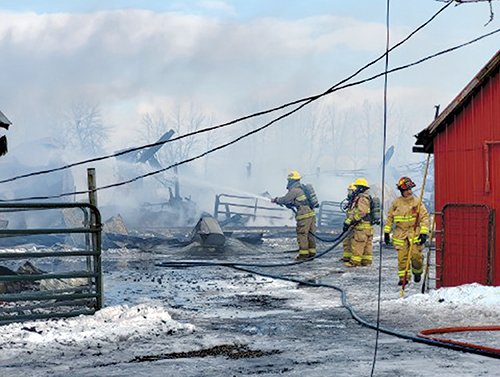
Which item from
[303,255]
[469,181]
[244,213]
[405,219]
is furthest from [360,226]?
[244,213]

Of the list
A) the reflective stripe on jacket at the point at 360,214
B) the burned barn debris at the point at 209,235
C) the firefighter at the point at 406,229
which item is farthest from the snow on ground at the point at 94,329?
the burned barn debris at the point at 209,235

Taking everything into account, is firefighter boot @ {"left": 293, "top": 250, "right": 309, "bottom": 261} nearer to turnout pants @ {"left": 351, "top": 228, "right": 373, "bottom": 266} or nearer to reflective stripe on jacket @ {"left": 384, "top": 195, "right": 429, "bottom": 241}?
turnout pants @ {"left": 351, "top": 228, "right": 373, "bottom": 266}

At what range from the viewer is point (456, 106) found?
11.2 metres

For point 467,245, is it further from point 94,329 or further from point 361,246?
point 94,329

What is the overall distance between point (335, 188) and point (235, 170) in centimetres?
1720

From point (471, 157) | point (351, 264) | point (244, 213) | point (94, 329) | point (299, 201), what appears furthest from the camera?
point (244, 213)

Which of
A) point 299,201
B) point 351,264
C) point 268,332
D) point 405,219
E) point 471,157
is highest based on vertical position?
point 471,157

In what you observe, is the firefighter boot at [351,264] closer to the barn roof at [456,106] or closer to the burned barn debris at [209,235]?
the barn roof at [456,106]

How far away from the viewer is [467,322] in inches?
349

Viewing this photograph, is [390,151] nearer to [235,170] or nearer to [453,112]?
[235,170]

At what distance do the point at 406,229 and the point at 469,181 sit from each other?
69.3 inches

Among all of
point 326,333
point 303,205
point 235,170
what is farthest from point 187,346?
point 235,170

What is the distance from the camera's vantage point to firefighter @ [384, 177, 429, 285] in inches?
489

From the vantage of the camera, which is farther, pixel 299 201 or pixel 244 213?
pixel 244 213
